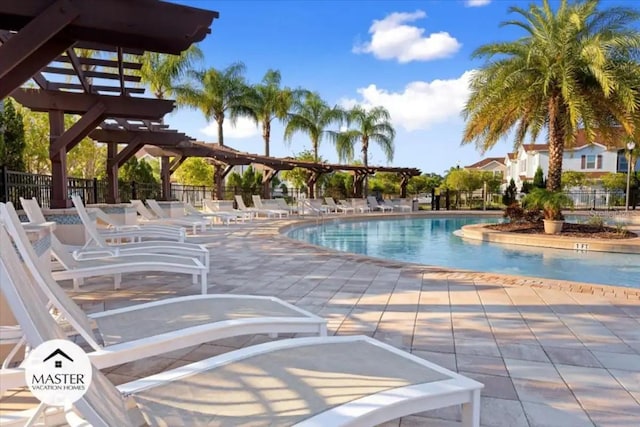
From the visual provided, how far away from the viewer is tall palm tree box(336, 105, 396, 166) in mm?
28312

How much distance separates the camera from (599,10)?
40.7 feet

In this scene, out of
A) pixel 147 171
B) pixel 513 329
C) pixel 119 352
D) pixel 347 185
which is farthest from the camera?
pixel 347 185

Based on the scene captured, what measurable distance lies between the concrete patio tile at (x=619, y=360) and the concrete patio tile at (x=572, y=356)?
58 mm

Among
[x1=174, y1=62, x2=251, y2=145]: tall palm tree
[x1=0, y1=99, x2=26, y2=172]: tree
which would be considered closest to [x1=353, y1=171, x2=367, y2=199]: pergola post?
[x1=174, y1=62, x2=251, y2=145]: tall palm tree

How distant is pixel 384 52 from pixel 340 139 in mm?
6360

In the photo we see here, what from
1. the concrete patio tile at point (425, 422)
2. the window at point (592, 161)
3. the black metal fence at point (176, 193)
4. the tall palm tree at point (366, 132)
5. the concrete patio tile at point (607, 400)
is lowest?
the concrete patio tile at point (425, 422)

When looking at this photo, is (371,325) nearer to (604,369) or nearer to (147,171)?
(604,369)

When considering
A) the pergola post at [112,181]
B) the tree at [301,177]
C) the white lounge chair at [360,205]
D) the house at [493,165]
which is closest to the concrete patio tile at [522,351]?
the pergola post at [112,181]

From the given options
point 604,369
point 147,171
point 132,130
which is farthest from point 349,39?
point 604,369

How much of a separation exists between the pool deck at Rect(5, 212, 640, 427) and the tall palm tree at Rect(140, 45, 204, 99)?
46.9 feet

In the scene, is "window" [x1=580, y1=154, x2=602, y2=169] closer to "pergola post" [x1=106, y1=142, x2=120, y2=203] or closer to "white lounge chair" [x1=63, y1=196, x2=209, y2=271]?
"pergola post" [x1=106, y1=142, x2=120, y2=203]

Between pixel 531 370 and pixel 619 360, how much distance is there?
2.63 feet
